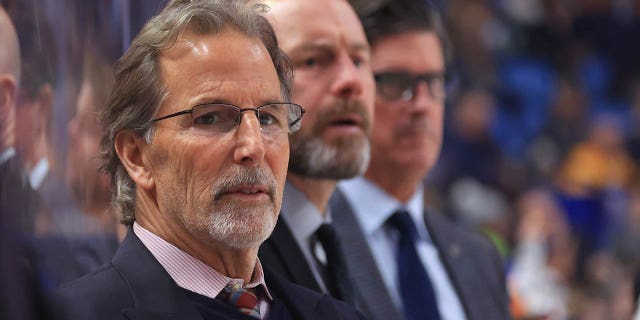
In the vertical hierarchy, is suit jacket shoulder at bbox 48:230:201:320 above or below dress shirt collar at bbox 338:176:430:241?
above

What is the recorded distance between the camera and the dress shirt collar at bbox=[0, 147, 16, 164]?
1.40m

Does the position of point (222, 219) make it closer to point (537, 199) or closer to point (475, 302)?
point (475, 302)

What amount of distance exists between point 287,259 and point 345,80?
0.45m

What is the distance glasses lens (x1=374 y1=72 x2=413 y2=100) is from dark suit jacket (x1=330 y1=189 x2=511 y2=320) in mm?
331

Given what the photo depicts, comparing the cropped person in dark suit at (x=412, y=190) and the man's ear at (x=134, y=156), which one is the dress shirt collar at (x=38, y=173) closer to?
the man's ear at (x=134, y=156)

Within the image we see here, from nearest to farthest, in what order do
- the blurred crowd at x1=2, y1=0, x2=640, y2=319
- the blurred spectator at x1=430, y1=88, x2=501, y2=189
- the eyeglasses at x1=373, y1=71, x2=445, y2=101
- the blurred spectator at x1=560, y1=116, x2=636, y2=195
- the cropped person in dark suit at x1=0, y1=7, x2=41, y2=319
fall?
1. the cropped person in dark suit at x1=0, y1=7, x2=41, y2=319
2. the eyeglasses at x1=373, y1=71, x2=445, y2=101
3. the blurred crowd at x1=2, y1=0, x2=640, y2=319
4. the blurred spectator at x1=430, y1=88, x2=501, y2=189
5. the blurred spectator at x1=560, y1=116, x2=636, y2=195

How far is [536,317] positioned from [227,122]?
7.58 ft

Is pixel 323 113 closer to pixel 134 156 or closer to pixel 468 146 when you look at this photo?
pixel 134 156

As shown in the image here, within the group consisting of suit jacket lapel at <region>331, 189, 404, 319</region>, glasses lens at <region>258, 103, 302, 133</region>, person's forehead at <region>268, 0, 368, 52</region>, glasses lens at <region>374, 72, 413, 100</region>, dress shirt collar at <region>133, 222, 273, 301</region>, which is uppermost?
glasses lens at <region>258, 103, 302, 133</region>

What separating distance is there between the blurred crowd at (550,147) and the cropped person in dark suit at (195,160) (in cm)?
148

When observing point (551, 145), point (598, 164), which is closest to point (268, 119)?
point (598, 164)

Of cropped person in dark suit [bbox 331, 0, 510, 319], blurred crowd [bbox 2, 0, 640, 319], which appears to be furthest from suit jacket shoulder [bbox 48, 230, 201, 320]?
blurred crowd [bbox 2, 0, 640, 319]

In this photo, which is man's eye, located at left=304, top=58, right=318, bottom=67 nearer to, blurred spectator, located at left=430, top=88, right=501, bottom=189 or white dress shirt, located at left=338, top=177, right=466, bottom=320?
white dress shirt, located at left=338, top=177, right=466, bottom=320

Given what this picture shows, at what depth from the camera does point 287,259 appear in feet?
6.71
